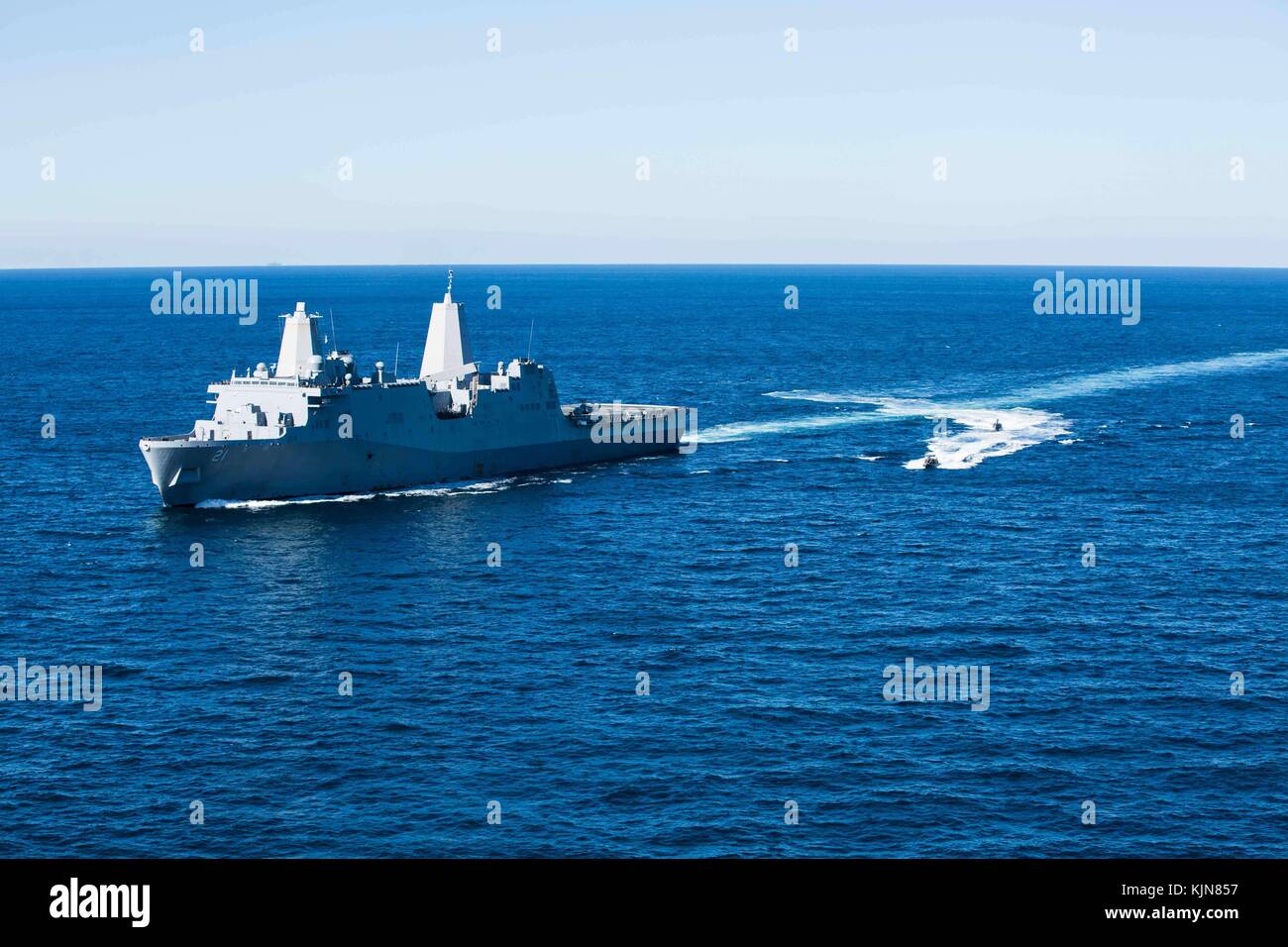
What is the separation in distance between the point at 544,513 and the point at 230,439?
19292mm

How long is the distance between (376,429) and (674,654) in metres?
38.4

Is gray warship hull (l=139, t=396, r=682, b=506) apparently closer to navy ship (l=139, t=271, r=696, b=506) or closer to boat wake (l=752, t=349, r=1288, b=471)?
navy ship (l=139, t=271, r=696, b=506)

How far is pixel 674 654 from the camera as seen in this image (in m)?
50.3

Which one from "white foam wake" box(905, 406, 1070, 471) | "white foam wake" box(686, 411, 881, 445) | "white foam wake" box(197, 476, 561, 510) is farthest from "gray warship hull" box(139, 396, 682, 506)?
"white foam wake" box(905, 406, 1070, 471)

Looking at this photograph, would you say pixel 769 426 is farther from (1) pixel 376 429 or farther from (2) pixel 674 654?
(2) pixel 674 654

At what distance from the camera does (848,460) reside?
305 ft

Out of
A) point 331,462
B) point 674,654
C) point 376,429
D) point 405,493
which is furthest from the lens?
point 405,493

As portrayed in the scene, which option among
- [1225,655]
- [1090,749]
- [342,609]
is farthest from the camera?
[342,609]

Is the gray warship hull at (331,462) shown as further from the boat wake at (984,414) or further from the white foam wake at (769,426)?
the boat wake at (984,414)

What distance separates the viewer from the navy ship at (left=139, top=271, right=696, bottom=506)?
7681 centimetres

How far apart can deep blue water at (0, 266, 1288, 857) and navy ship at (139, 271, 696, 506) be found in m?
2.55

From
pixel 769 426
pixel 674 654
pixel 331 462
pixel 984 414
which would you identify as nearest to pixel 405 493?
pixel 331 462
